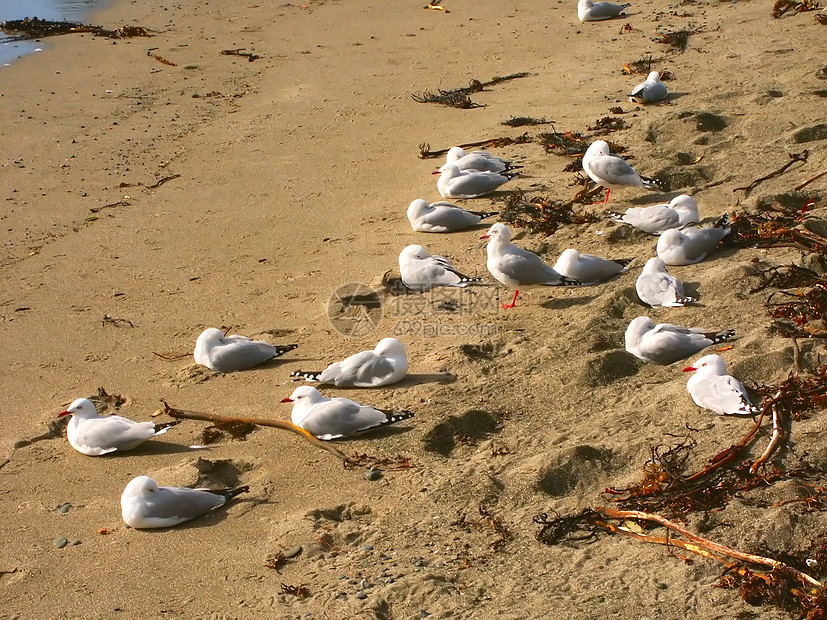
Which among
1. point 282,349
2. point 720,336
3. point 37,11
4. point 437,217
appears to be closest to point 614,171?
point 437,217

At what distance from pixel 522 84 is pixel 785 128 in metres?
3.46

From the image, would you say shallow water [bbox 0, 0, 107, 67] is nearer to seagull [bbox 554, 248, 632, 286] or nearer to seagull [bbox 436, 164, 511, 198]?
seagull [bbox 436, 164, 511, 198]

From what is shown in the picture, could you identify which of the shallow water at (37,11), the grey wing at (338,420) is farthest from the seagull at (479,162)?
the shallow water at (37,11)

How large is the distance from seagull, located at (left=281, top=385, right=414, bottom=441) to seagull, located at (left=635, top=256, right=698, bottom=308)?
5.91 ft

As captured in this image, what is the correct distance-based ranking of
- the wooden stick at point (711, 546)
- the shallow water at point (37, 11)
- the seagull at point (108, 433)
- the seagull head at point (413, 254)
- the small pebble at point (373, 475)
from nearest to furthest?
the wooden stick at point (711, 546)
the small pebble at point (373, 475)
the seagull at point (108, 433)
the seagull head at point (413, 254)
the shallow water at point (37, 11)

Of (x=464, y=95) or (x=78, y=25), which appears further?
(x=78, y=25)

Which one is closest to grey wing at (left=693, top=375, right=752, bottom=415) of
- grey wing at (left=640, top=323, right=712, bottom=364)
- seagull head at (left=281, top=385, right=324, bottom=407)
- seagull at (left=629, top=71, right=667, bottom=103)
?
grey wing at (left=640, top=323, right=712, bottom=364)

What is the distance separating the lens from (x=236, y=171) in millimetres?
8422

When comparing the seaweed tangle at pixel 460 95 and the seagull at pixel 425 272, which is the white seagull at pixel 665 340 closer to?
the seagull at pixel 425 272

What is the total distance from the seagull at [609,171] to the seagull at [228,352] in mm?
3029

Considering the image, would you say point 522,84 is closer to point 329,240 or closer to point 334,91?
point 334,91

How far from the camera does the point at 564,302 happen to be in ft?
18.9

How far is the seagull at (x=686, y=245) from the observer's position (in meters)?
5.76

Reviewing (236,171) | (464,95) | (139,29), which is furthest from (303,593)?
(139,29)
